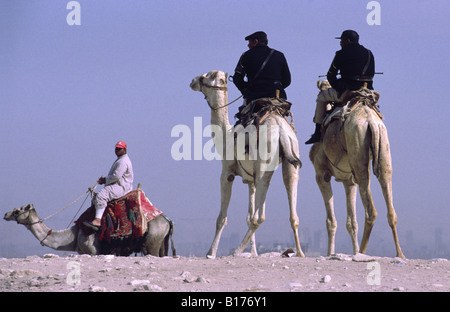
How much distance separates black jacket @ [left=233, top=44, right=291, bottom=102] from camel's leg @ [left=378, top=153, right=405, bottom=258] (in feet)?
7.62

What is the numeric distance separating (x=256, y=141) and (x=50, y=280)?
4.48 meters

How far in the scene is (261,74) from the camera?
14.5 m

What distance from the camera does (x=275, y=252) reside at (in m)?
15.1

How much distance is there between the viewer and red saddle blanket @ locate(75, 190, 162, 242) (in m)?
16.5

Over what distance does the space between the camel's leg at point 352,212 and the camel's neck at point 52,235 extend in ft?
19.7

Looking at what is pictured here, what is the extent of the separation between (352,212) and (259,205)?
2483mm

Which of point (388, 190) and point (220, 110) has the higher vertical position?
point (220, 110)

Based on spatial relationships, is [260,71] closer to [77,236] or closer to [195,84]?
[195,84]

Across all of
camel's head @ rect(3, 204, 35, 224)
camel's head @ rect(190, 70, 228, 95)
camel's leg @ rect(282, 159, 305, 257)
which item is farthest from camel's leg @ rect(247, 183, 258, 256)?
camel's head @ rect(3, 204, 35, 224)

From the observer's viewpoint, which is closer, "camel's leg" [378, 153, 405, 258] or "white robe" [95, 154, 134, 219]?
"camel's leg" [378, 153, 405, 258]

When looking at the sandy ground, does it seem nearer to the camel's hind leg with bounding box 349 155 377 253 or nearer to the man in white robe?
the camel's hind leg with bounding box 349 155 377 253

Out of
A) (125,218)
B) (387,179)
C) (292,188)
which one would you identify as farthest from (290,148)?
(125,218)

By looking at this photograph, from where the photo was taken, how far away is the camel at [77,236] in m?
16.9
